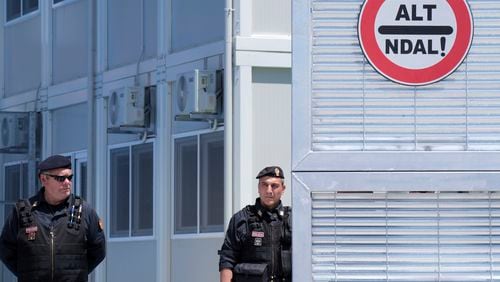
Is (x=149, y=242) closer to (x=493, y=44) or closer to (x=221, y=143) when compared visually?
(x=221, y=143)

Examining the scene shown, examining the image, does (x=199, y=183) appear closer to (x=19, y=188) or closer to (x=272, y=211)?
(x=272, y=211)

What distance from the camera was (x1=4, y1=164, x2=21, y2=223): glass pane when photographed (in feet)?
73.8

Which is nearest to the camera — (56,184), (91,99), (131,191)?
(56,184)

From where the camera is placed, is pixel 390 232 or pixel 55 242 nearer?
pixel 390 232

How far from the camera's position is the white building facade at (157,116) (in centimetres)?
1482

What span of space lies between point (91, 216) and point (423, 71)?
14.0 feet

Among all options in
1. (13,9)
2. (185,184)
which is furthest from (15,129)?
(185,184)

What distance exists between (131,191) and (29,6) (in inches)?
220

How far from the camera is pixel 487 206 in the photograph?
16.5 feet

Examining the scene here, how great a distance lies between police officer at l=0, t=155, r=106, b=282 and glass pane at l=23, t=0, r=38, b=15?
13323 millimetres

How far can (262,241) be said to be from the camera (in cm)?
959

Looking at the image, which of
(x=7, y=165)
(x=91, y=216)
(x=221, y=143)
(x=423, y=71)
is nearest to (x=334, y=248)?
(x=423, y=71)

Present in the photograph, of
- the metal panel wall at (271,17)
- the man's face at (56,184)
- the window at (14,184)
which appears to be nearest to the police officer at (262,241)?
the man's face at (56,184)

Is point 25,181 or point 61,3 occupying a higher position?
point 61,3
